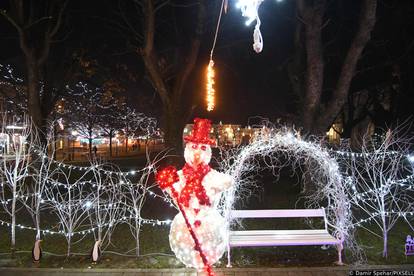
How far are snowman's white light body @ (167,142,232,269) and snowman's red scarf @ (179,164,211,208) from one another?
0.16 ft

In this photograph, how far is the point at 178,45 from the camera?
1577 centimetres

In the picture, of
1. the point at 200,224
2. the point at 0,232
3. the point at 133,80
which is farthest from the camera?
the point at 133,80

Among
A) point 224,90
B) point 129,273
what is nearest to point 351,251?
point 129,273

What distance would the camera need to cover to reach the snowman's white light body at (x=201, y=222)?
5352mm

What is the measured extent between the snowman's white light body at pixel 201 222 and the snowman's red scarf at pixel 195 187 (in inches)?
1.9

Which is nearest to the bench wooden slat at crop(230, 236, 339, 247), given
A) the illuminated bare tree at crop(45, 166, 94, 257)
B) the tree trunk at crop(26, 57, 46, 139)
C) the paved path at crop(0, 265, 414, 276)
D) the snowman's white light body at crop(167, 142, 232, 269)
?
the paved path at crop(0, 265, 414, 276)

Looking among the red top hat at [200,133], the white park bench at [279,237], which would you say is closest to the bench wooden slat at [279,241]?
the white park bench at [279,237]

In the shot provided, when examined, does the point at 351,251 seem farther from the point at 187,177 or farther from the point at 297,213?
the point at 187,177

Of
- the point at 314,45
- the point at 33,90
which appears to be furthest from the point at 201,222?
the point at 33,90

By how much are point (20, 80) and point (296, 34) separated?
51.6 feet

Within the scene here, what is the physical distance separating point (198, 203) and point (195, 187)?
0.22 m

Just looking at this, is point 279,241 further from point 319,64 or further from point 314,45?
point 314,45

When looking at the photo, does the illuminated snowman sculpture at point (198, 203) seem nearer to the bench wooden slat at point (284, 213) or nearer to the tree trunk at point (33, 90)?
the bench wooden slat at point (284, 213)

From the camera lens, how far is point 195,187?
210 inches
